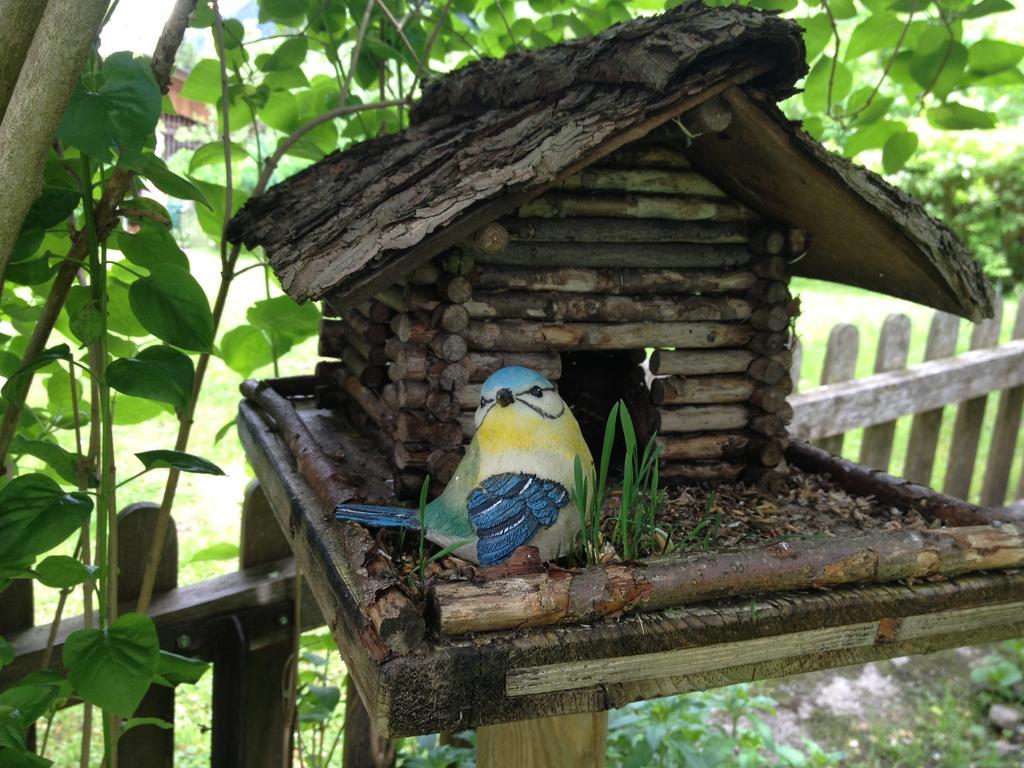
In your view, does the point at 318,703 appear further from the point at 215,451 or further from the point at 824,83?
the point at 215,451

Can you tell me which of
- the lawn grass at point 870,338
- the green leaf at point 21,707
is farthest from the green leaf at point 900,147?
the lawn grass at point 870,338

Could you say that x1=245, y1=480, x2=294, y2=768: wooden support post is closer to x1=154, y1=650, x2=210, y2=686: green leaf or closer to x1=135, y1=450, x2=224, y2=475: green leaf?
Answer: x1=154, y1=650, x2=210, y2=686: green leaf

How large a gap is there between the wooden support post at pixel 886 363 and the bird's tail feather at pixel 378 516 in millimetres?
2385

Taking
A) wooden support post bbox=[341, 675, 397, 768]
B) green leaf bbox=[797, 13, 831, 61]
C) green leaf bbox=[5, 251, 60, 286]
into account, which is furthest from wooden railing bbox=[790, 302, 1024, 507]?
green leaf bbox=[5, 251, 60, 286]

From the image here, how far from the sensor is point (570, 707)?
1.22m

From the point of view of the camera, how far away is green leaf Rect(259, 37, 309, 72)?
219 centimetres

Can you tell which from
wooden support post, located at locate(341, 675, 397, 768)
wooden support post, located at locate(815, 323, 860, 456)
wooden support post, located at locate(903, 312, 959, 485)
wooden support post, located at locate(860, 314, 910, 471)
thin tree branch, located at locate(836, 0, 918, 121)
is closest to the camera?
thin tree branch, located at locate(836, 0, 918, 121)

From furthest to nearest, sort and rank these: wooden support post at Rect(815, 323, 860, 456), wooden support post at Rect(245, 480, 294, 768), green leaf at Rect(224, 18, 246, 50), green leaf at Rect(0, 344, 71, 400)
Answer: wooden support post at Rect(815, 323, 860, 456)
wooden support post at Rect(245, 480, 294, 768)
green leaf at Rect(224, 18, 246, 50)
green leaf at Rect(0, 344, 71, 400)

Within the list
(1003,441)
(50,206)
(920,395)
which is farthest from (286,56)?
(1003,441)

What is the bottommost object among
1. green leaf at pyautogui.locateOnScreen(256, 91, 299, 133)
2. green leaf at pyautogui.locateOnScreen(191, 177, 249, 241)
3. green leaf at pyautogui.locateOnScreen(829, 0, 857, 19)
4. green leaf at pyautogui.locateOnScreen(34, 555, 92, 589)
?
green leaf at pyautogui.locateOnScreen(34, 555, 92, 589)

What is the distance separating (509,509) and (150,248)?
753 millimetres

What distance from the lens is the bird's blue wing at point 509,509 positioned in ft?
4.47

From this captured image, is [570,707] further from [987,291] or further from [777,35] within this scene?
[987,291]

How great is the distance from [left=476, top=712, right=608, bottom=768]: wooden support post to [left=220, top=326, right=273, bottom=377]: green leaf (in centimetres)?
110
